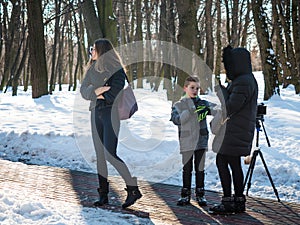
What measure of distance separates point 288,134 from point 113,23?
21.3ft

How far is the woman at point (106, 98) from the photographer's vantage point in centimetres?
471

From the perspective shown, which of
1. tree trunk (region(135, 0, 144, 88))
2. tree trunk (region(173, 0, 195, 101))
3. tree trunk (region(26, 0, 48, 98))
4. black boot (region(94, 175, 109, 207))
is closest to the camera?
black boot (region(94, 175, 109, 207))

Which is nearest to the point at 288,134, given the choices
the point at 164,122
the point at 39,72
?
the point at 164,122

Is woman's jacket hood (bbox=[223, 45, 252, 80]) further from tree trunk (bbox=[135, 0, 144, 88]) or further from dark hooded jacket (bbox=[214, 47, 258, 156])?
tree trunk (bbox=[135, 0, 144, 88])

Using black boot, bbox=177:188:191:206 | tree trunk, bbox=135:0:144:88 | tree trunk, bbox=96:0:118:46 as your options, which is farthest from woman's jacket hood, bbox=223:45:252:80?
tree trunk, bbox=135:0:144:88

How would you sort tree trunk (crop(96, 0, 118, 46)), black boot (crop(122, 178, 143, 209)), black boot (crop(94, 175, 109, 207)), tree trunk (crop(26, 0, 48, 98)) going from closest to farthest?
black boot (crop(122, 178, 143, 209)) → black boot (crop(94, 175, 109, 207)) → tree trunk (crop(96, 0, 118, 46)) → tree trunk (crop(26, 0, 48, 98))

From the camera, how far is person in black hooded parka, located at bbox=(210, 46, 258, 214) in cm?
447

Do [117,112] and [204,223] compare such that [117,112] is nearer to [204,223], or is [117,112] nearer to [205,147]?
[205,147]

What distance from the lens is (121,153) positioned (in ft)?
24.9

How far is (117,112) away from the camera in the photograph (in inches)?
188

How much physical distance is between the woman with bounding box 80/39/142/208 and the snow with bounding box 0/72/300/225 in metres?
0.56

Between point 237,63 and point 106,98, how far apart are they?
1507 millimetres

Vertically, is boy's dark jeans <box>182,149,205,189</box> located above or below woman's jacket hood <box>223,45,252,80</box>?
below

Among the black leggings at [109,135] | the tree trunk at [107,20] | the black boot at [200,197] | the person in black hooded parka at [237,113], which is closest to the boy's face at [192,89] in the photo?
the person in black hooded parka at [237,113]
